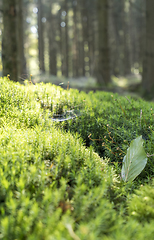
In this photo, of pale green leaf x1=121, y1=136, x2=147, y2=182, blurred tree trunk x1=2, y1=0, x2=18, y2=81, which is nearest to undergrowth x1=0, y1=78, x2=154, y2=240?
pale green leaf x1=121, y1=136, x2=147, y2=182

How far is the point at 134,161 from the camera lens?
8.89 ft

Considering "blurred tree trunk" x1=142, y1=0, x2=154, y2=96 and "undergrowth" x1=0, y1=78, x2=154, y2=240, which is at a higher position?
"blurred tree trunk" x1=142, y1=0, x2=154, y2=96

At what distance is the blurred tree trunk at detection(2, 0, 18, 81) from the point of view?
5.57 metres

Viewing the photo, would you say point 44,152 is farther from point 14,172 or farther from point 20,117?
point 20,117

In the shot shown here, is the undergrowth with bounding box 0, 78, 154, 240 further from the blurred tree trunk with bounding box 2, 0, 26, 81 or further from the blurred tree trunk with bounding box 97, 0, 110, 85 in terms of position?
the blurred tree trunk with bounding box 97, 0, 110, 85

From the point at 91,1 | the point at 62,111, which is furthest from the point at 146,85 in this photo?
the point at 91,1

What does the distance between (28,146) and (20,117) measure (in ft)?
3.39

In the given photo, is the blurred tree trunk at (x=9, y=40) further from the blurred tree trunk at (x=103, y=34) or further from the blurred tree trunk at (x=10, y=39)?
the blurred tree trunk at (x=103, y=34)

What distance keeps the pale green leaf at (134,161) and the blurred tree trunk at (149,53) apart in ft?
30.2

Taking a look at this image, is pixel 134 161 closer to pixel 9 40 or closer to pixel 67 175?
pixel 67 175

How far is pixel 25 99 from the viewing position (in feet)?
12.9

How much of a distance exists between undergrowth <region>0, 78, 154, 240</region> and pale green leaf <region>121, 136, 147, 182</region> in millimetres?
112

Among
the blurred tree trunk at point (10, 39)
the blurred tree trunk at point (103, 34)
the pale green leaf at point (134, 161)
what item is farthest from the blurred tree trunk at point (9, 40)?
the blurred tree trunk at point (103, 34)

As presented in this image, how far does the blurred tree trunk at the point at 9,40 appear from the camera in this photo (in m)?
5.57
